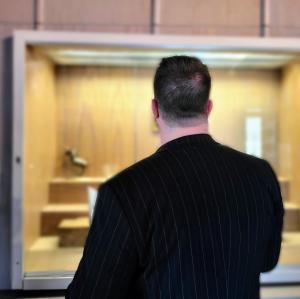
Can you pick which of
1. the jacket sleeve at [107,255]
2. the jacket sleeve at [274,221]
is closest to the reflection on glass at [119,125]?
the jacket sleeve at [274,221]

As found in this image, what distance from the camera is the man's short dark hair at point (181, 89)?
937 mm

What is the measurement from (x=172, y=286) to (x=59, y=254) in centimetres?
226

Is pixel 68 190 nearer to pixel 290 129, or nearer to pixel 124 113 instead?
pixel 124 113

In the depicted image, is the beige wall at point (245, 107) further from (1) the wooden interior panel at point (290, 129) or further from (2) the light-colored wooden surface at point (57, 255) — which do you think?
(2) the light-colored wooden surface at point (57, 255)

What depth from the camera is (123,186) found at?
87 centimetres

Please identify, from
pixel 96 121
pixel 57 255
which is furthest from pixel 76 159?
pixel 57 255

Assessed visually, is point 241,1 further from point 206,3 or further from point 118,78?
point 118,78

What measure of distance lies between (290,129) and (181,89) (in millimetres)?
3056

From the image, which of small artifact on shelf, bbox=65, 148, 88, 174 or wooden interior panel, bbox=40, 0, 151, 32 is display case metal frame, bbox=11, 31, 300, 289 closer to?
wooden interior panel, bbox=40, 0, 151, 32

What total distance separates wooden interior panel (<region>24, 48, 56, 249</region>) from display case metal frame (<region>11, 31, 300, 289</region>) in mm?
145

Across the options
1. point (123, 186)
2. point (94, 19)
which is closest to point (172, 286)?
point (123, 186)

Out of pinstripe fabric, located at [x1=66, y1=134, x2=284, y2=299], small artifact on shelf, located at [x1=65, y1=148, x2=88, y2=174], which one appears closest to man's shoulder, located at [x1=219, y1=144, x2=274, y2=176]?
pinstripe fabric, located at [x1=66, y1=134, x2=284, y2=299]

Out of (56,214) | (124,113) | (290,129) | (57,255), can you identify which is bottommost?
(57,255)

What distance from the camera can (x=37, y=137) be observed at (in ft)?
10.6
